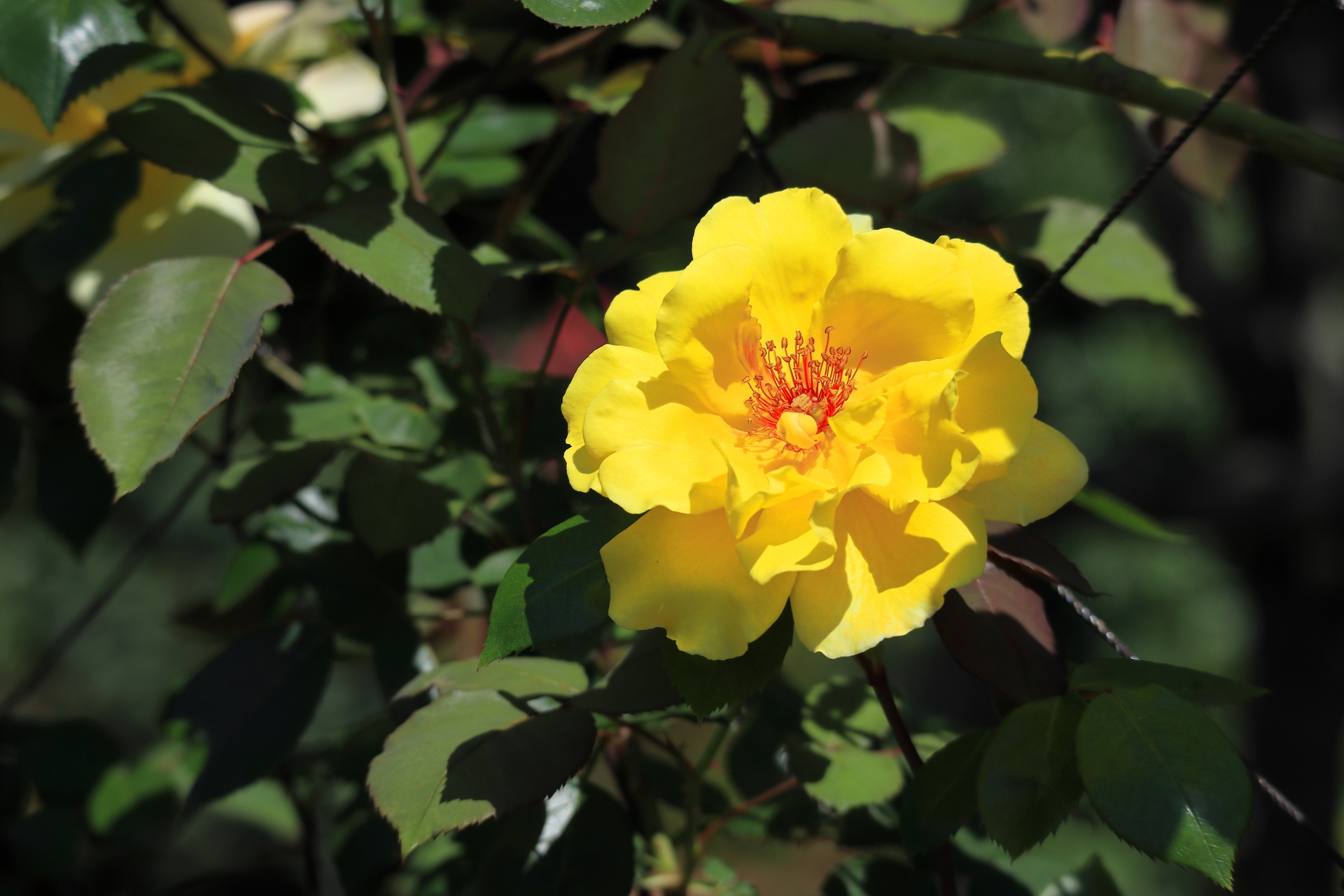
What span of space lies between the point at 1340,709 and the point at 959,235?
9.16 ft

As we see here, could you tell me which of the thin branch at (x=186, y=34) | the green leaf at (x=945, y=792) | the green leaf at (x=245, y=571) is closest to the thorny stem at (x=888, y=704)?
the green leaf at (x=945, y=792)

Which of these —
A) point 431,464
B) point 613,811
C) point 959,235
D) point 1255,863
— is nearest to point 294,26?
point 431,464

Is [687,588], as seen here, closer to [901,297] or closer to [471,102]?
[901,297]

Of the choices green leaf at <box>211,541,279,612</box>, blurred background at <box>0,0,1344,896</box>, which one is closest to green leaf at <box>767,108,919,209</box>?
blurred background at <box>0,0,1344,896</box>

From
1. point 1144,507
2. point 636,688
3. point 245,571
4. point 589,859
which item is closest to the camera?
point 636,688

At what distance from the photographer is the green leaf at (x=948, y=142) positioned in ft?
2.43

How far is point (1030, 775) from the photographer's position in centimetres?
42

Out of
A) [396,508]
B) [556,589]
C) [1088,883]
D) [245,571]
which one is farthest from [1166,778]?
[245,571]

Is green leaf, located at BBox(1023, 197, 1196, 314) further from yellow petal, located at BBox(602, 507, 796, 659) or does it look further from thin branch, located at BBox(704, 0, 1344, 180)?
yellow petal, located at BBox(602, 507, 796, 659)

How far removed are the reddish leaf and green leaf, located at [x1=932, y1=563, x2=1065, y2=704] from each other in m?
0.01

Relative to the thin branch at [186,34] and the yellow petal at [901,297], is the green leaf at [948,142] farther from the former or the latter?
the thin branch at [186,34]

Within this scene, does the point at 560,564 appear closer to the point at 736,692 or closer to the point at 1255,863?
the point at 736,692

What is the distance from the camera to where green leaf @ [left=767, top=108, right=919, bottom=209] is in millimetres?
687

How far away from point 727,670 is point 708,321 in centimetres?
16
